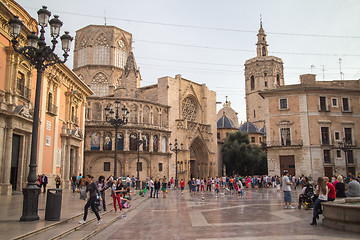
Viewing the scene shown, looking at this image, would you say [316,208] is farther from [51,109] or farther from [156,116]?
[156,116]

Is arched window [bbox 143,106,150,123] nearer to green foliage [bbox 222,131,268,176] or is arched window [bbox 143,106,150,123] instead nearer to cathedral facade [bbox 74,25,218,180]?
cathedral facade [bbox 74,25,218,180]

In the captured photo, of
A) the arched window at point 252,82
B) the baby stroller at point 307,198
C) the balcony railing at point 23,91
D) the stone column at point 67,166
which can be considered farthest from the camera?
the arched window at point 252,82

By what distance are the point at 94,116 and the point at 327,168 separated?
85.3 ft

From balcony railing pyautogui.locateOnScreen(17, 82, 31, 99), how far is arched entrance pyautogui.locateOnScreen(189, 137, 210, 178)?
3024 centimetres

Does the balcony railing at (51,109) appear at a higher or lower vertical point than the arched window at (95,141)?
higher

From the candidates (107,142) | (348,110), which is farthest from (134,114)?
(348,110)

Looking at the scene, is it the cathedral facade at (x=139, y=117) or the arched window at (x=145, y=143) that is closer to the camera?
the cathedral facade at (x=139, y=117)

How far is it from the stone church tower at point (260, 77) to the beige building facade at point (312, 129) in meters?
35.7

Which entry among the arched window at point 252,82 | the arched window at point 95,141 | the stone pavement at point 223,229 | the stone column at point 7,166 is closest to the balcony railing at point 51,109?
the stone column at point 7,166

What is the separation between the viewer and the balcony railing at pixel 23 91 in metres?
17.8

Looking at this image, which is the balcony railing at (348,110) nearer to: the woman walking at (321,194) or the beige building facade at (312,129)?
the beige building facade at (312,129)

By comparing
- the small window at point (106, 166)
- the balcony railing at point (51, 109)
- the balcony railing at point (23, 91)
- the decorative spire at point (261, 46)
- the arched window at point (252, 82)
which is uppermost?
the decorative spire at point (261, 46)

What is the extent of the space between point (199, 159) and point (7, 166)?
33.3 metres

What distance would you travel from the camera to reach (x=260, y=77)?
235ft
